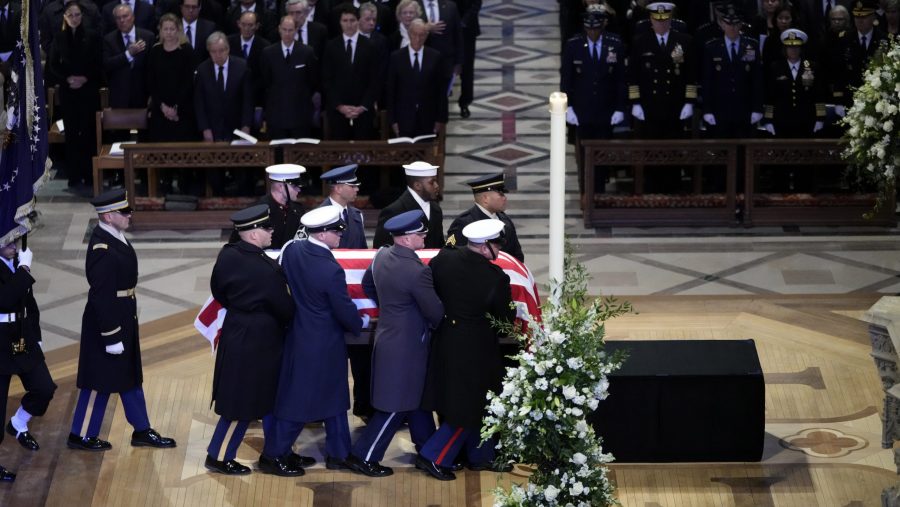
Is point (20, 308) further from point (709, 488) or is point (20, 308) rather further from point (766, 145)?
point (766, 145)

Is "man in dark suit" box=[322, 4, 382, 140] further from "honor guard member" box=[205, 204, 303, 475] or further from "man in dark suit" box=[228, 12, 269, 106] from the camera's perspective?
"honor guard member" box=[205, 204, 303, 475]

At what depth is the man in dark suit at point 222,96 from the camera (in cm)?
1307

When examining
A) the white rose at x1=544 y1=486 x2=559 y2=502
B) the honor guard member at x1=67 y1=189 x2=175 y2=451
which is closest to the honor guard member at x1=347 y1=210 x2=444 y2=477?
the honor guard member at x1=67 y1=189 x2=175 y2=451

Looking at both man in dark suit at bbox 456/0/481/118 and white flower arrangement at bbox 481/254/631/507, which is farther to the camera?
man in dark suit at bbox 456/0/481/118

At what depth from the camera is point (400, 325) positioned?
27.2 feet

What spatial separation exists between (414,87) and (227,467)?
5.43 metres

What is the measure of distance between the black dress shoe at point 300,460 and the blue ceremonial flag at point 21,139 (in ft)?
6.29

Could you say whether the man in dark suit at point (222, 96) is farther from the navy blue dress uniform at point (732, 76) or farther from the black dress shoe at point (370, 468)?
the black dress shoe at point (370, 468)

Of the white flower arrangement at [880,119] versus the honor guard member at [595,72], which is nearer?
the white flower arrangement at [880,119]

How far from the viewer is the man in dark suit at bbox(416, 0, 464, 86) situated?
14.8 m

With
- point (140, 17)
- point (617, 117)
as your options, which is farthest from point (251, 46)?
point (617, 117)

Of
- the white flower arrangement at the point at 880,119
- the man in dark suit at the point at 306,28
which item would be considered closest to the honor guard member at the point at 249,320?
the white flower arrangement at the point at 880,119

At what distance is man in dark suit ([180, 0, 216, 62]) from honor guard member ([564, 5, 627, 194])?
312 cm

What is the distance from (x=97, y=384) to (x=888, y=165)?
4.81m
